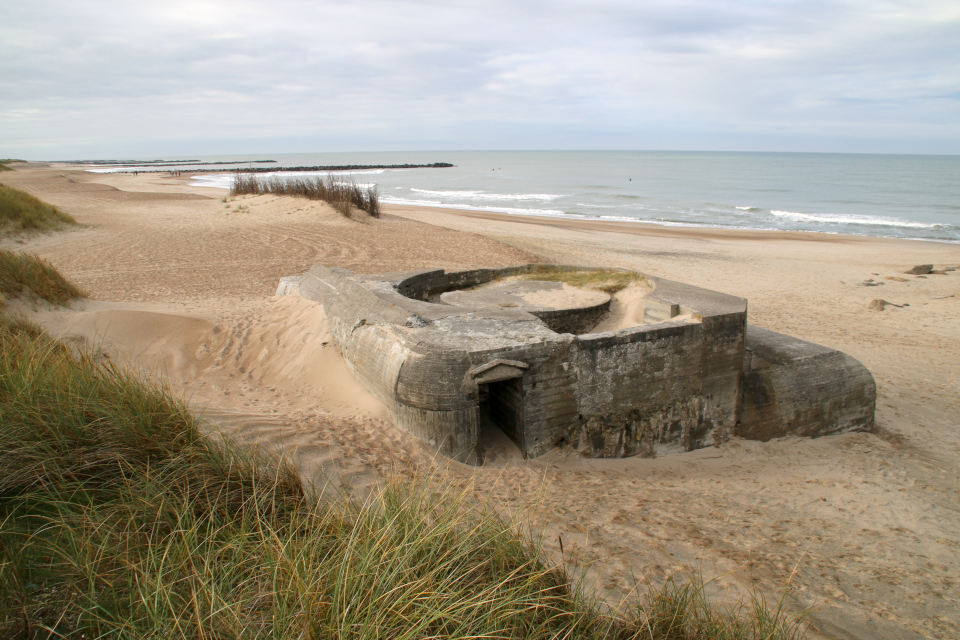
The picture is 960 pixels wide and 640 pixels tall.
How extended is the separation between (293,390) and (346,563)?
3.50m

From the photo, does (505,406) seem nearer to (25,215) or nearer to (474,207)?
(25,215)

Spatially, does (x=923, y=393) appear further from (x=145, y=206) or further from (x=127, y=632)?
(x=145, y=206)

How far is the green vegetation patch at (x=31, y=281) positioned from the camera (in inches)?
225

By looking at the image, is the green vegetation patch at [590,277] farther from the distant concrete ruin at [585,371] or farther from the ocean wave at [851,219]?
the ocean wave at [851,219]

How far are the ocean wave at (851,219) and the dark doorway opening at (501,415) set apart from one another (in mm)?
24927

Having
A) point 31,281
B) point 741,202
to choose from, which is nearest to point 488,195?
point 741,202

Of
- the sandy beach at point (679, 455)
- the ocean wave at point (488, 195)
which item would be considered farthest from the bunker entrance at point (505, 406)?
the ocean wave at point (488, 195)

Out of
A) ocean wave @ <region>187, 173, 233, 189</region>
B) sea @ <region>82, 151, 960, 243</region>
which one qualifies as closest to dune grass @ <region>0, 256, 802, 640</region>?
sea @ <region>82, 151, 960, 243</region>

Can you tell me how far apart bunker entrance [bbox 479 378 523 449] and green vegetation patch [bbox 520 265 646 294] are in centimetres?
253

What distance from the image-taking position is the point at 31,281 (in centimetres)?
600

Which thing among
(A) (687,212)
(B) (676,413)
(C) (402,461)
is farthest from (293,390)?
(A) (687,212)

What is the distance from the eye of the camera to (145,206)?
2194cm

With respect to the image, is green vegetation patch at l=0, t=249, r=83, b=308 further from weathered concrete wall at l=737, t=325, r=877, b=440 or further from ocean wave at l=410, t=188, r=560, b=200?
ocean wave at l=410, t=188, r=560, b=200

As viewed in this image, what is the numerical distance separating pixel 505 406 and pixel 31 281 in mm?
5420
